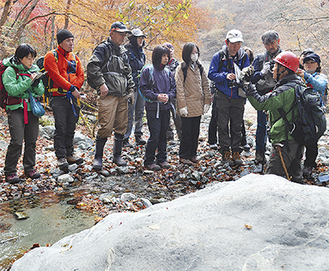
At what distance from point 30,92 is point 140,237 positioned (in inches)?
167

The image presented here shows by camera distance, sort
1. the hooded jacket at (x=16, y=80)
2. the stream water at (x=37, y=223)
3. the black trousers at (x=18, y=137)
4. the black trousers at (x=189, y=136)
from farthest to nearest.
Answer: the black trousers at (x=189, y=136) < the black trousers at (x=18, y=137) < the hooded jacket at (x=16, y=80) < the stream water at (x=37, y=223)

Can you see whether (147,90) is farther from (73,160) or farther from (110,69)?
(73,160)

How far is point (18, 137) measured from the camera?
4.95 m

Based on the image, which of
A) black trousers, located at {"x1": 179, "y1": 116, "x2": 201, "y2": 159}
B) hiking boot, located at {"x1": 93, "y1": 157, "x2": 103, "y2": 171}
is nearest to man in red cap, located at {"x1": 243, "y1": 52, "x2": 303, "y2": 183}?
black trousers, located at {"x1": 179, "y1": 116, "x2": 201, "y2": 159}

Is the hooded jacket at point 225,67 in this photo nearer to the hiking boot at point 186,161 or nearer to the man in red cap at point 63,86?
the hiking boot at point 186,161

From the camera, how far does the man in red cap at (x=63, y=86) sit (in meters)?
5.25

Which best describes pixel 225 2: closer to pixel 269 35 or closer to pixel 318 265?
pixel 269 35

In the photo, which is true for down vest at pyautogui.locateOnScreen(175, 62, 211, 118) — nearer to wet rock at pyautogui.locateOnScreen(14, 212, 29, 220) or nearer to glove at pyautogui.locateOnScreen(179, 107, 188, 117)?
glove at pyautogui.locateOnScreen(179, 107, 188, 117)

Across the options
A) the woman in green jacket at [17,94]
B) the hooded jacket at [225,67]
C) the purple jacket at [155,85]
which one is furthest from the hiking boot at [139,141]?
the woman in green jacket at [17,94]

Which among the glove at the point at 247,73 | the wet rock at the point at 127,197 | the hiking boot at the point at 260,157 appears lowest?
the wet rock at the point at 127,197

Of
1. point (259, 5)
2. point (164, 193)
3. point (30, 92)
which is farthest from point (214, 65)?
point (259, 5)

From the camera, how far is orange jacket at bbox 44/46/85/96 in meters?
5.23

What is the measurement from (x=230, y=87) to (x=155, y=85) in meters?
1.62

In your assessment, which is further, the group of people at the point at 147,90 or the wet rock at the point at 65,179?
the wet rock at the point at 65,179
